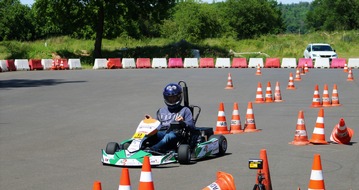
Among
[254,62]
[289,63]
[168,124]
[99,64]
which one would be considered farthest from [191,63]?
[168,124]

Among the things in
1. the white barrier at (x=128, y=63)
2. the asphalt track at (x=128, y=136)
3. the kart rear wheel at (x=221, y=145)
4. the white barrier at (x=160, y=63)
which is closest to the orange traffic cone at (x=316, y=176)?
the asphalt track at (x=128, y=136)

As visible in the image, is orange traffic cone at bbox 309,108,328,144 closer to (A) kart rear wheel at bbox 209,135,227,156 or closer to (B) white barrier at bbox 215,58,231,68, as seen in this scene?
(A) kart rear wheel at bbox 209,135,227,156

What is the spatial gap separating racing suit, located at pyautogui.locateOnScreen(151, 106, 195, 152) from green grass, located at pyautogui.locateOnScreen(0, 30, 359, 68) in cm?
4159

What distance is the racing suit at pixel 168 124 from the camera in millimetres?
10749

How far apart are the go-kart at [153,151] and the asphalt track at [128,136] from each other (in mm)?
127

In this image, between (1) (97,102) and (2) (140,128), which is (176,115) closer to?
(2) (140,128)

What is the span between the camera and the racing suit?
10.7m

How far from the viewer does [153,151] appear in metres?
10.5

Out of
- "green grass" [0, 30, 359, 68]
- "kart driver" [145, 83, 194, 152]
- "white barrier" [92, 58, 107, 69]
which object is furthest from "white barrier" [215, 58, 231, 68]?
"kart driver" [145, 83, 194, 152]

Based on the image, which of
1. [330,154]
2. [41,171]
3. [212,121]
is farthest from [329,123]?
[41,171]

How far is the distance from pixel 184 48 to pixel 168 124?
159 feet

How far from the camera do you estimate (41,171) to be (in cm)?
1029

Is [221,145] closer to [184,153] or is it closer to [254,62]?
[184,153]

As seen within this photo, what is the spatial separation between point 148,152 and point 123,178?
13.5 ft
